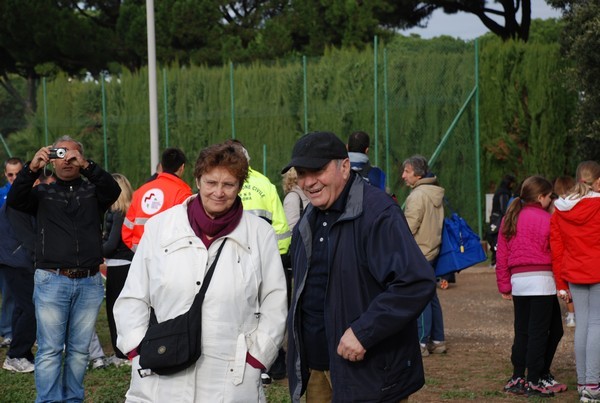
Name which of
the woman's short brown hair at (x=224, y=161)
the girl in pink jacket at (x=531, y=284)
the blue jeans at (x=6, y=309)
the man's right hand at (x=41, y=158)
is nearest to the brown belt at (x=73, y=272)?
the man's right hand at (x=41, y=158)

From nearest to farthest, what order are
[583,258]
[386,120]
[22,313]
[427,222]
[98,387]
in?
[583,258] → [98,387] → [22,313] → [427,222] → [386,120]

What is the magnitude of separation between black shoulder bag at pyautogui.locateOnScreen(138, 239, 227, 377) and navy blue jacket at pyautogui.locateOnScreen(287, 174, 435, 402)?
62 cm

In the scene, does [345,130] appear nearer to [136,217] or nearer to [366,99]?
[366,99]

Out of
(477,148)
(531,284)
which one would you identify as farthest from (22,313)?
(477,148)

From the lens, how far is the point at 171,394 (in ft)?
16.6

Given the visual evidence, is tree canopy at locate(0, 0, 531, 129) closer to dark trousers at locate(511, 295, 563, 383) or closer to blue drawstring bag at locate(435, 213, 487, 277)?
blue drawstring bag at locate(435, 213, 487, 277)

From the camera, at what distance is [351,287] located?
5.05 metres


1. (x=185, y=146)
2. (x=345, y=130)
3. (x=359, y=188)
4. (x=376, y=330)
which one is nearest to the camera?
(x=376, y=330)

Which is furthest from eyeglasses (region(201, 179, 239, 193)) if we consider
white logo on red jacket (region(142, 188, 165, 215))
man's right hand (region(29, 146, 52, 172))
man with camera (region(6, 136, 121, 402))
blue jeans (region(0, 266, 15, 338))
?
blue jeans (region(0, 266, 15, 338))

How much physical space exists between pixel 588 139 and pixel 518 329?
12.1m

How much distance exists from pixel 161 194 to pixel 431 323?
3.39 m

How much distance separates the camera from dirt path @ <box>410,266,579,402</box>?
366 inches

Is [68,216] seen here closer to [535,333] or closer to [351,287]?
[351,287]

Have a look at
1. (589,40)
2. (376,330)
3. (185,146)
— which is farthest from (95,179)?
(185,146)
